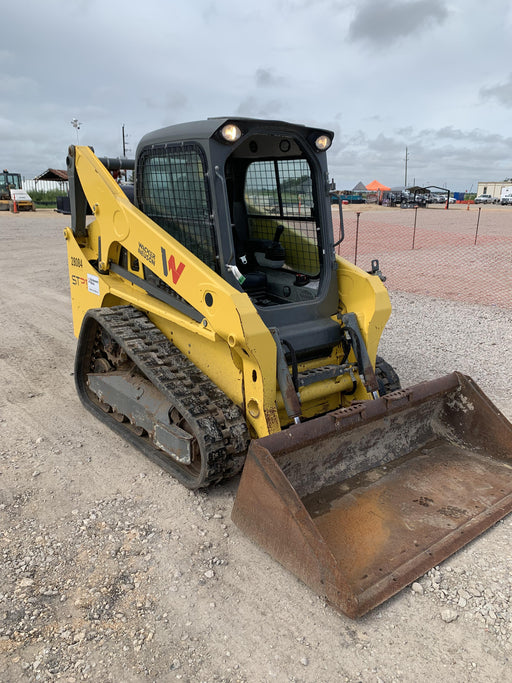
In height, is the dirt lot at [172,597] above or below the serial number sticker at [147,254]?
below

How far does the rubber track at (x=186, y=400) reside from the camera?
3.47 m

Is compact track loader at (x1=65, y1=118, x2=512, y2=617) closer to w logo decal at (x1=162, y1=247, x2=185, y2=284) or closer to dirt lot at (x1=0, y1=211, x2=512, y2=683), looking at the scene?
w logo decal at (x1=162, y1=247, x2=185, y2=284)

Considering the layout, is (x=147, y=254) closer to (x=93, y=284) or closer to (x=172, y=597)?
(x=93, y=284)

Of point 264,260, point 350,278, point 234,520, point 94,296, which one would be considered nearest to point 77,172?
point 94,296

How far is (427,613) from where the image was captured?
270cm

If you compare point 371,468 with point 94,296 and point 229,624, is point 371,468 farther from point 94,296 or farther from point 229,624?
point 94,296

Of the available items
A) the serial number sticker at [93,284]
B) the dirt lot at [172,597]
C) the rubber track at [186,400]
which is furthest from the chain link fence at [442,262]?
the dirt lot at [172,597]

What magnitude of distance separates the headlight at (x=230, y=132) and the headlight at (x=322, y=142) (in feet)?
2.48

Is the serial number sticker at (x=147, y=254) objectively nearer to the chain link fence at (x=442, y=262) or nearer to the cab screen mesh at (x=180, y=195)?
the cab screen mesh at (x=180, y=195)

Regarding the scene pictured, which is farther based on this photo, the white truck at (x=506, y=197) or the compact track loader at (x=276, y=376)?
the white truck at (x=506, y=197)

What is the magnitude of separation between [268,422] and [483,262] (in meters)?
12.0

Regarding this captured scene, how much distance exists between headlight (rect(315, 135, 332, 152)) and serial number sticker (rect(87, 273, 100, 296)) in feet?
7.46

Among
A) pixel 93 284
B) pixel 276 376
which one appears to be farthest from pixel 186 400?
pixel 93 284

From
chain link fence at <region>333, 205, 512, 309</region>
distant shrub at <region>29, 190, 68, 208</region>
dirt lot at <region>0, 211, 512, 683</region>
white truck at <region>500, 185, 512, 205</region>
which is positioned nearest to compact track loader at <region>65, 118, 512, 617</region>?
dirt lot at <region>0, 211, 512, 683</region>
